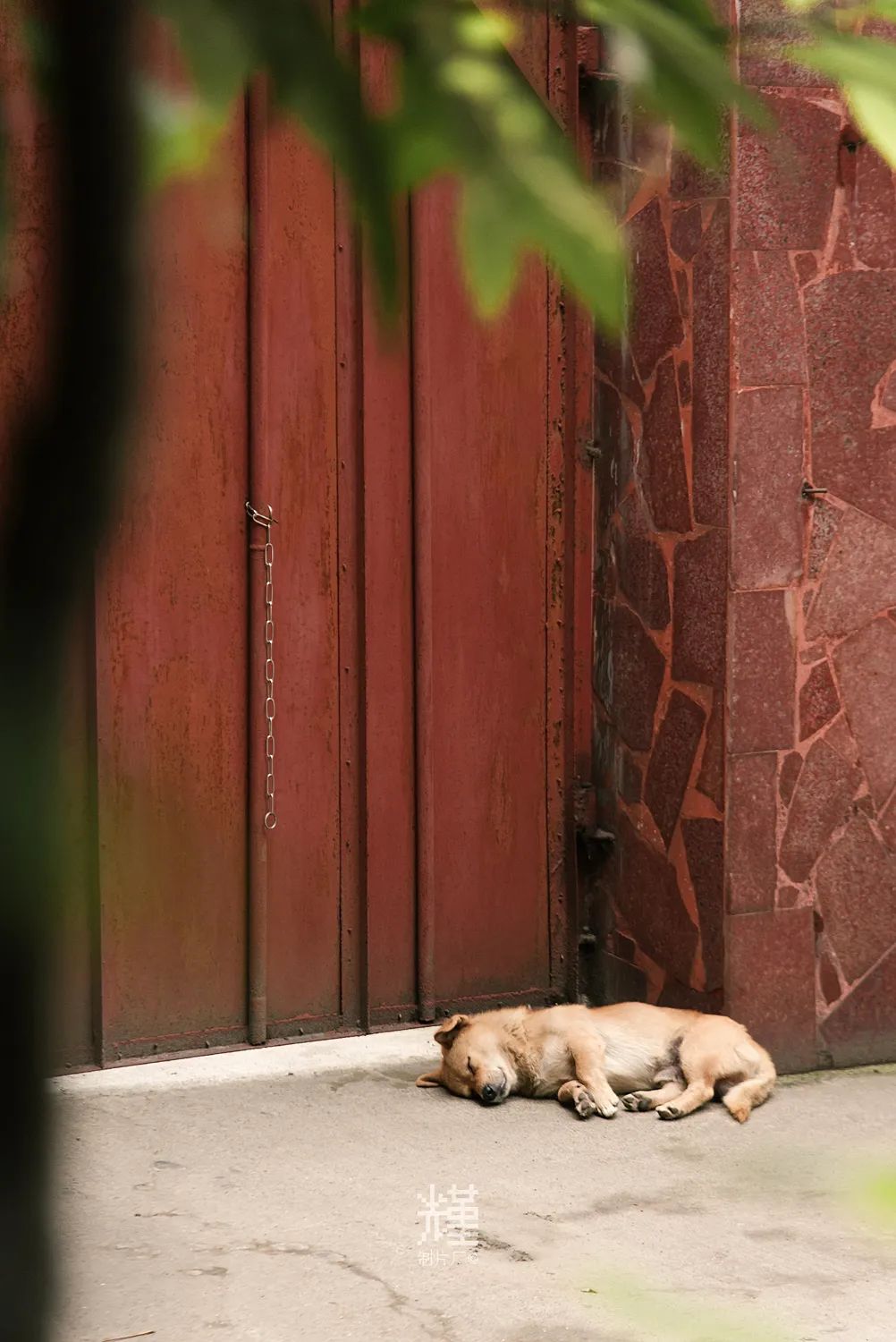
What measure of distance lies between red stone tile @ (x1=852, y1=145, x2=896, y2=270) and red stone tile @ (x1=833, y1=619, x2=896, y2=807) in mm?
1121

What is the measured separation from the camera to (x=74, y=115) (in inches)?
19.9

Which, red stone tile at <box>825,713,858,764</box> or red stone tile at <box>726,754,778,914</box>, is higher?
red stone tile at <box>825,713,858,764</box>

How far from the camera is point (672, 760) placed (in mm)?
5742

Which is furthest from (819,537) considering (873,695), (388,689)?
(388,689)

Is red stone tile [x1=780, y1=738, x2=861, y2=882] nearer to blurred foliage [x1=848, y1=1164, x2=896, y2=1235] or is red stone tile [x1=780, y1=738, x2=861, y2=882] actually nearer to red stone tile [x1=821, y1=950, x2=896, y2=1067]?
red stone tile [x1=821, y1=950, x2=896, y2=1067]

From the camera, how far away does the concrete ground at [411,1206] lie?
3686mm

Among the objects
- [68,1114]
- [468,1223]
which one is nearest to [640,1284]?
[68,1114]

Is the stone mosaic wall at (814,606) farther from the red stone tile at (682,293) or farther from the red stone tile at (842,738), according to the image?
the red stone tile at (682,293)

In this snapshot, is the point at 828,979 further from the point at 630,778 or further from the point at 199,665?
the point at 199,665

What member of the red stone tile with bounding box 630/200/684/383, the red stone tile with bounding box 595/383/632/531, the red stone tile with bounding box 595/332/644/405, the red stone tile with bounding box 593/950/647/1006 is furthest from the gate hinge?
the red stone tile with bounding box 630/200/684/383

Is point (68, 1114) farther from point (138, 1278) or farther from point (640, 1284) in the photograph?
point (138, 1278)

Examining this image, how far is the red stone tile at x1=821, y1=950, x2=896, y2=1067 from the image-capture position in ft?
18.4

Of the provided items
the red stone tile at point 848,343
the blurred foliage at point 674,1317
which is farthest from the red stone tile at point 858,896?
the blurred foliage at point 674,1317

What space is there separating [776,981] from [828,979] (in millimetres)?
201
